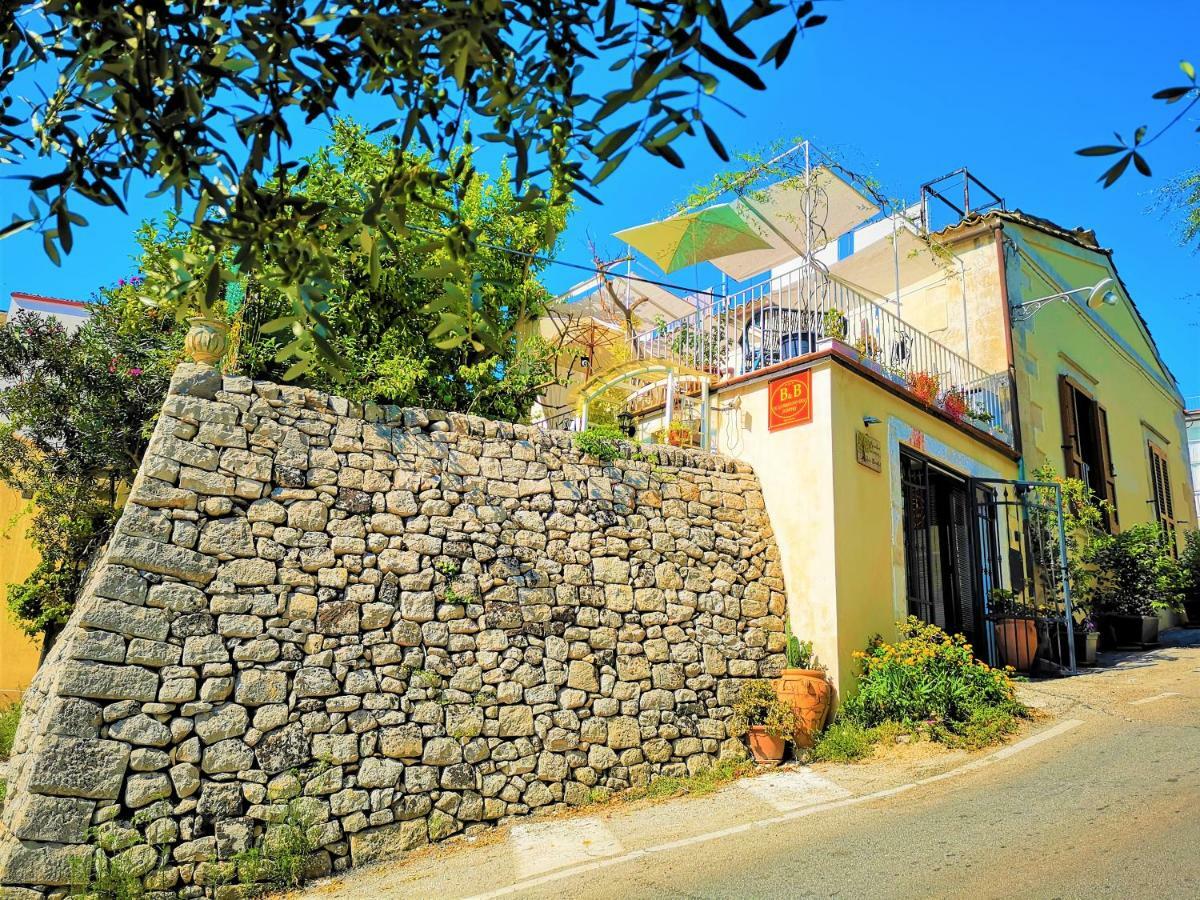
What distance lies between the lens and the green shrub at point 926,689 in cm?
812

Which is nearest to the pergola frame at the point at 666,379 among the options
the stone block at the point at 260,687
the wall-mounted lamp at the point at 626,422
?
the wall-mounted lamp at the point at 626,422

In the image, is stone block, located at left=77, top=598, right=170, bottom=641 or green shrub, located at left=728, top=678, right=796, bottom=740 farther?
green shrub, located at left=728, top=678, right=796, bottom=740

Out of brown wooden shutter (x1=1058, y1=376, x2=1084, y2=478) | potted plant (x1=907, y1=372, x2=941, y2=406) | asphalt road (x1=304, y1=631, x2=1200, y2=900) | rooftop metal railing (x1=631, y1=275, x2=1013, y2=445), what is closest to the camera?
asphalt road (x1=304, y1=631, x2=1200, y2=900)

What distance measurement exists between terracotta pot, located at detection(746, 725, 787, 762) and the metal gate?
12.9ft

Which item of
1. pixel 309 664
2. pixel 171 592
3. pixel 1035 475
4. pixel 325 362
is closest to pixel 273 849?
pixel 309 664

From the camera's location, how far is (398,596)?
709cm

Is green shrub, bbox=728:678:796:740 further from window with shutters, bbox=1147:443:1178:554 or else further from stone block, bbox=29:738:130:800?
window with shutters, bbox=1147:443:1178:554

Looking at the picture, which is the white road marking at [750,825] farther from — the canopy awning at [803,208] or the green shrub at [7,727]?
the green shrub at [7,727]

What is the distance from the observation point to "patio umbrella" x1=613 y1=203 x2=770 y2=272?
1145cm

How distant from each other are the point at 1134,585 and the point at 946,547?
320cm

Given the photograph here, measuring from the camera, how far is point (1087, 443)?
1491 cm

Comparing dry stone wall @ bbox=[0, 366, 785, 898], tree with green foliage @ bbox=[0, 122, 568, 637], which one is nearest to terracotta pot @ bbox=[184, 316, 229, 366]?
dry stone wall @ bbox=[0, 366, 785, 898]

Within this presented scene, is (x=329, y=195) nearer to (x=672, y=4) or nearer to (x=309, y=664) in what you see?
Answer: (x=309, y=664)

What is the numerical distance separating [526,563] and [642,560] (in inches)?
47.4
